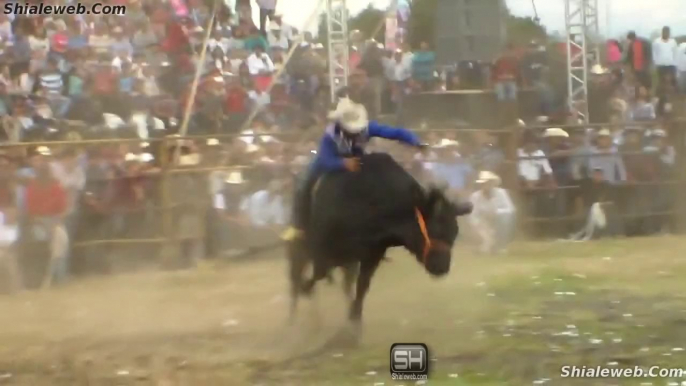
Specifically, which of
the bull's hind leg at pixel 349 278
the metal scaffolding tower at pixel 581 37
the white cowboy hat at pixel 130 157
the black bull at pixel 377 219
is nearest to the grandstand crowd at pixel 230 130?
the white cowboy hat at pixel 130 157

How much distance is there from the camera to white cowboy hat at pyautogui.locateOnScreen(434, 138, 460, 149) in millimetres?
5062

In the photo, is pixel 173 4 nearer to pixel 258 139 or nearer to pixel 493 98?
pixel 258 139

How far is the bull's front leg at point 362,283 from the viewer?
15.9ft

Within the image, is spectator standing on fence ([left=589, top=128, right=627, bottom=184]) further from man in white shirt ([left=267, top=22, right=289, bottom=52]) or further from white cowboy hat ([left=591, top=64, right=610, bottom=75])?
man in white shirt ([left=267, top=22, right=289, bottom=52])

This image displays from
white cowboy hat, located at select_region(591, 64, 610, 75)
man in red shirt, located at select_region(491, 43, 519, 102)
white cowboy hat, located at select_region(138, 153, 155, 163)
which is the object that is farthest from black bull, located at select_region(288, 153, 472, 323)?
white cowboy hat, located at select_region(138, 153, 155, 163)

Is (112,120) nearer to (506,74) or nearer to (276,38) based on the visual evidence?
(276,38)

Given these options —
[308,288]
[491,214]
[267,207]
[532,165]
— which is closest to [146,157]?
[267,207]

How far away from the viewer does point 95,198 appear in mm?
5688

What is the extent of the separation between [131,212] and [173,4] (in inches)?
50.5

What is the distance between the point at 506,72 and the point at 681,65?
0.84 metres

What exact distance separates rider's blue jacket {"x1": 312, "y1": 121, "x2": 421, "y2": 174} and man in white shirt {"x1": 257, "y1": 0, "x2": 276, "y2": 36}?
1.98 feet

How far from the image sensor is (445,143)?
512cm

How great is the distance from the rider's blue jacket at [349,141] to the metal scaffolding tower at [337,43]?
330 mm

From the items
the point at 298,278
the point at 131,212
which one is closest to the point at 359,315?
the point at 298,278
